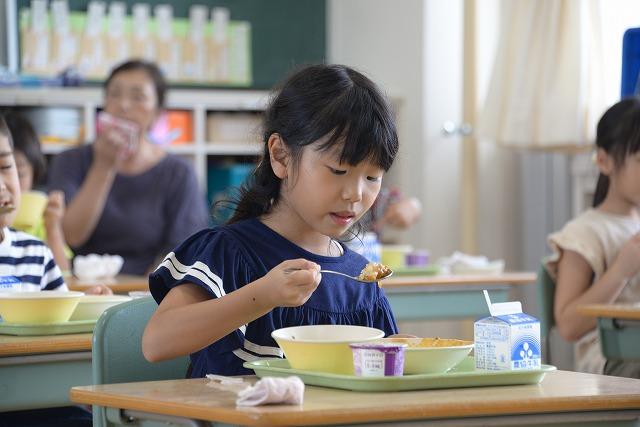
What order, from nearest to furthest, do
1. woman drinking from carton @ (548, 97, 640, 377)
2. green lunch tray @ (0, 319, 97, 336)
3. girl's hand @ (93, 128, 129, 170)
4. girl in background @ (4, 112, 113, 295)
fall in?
green lunch tray @ (0, 319, 97, 336) < woman drinking from carton @ (548, 97, 640, 377) < girl in background @ (4, 112, 113, 295) < girl's hand @ (93, 128, 129, 170)

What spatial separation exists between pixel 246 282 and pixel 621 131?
1602 millimetres

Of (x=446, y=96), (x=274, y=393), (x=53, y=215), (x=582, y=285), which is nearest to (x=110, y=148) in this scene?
(x=53, y=215)

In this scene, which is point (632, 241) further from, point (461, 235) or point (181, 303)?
point (461, 235)

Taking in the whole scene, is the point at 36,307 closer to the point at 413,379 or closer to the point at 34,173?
the point at 413,379

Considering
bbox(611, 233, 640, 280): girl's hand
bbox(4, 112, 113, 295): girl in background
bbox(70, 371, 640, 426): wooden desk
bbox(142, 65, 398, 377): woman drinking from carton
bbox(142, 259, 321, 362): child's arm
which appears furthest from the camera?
bbox(4, 112, 113, 295): girl in background

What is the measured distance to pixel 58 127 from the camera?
525 centimetres

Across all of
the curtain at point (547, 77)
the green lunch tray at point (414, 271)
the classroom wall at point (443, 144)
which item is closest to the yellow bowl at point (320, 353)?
the green lunch tray at point (414, 271)

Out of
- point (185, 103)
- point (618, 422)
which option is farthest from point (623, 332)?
point (185, 103)

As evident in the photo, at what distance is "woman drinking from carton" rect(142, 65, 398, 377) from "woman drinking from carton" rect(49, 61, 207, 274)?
7.17 ft

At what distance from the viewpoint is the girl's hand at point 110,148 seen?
3924 mm

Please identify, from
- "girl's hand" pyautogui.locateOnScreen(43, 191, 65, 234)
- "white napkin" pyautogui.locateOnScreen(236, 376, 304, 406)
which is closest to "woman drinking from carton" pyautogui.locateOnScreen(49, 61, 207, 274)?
"girl's hand" pyautogui.locateOnScreen(43, 191, 65, 234)

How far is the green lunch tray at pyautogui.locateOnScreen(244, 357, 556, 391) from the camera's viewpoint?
1.34 m

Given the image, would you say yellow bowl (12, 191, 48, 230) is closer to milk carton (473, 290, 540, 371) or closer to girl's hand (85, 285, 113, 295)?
girl's hand (85, 285, 113, 295)

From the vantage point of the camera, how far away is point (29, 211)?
3.19 metres
